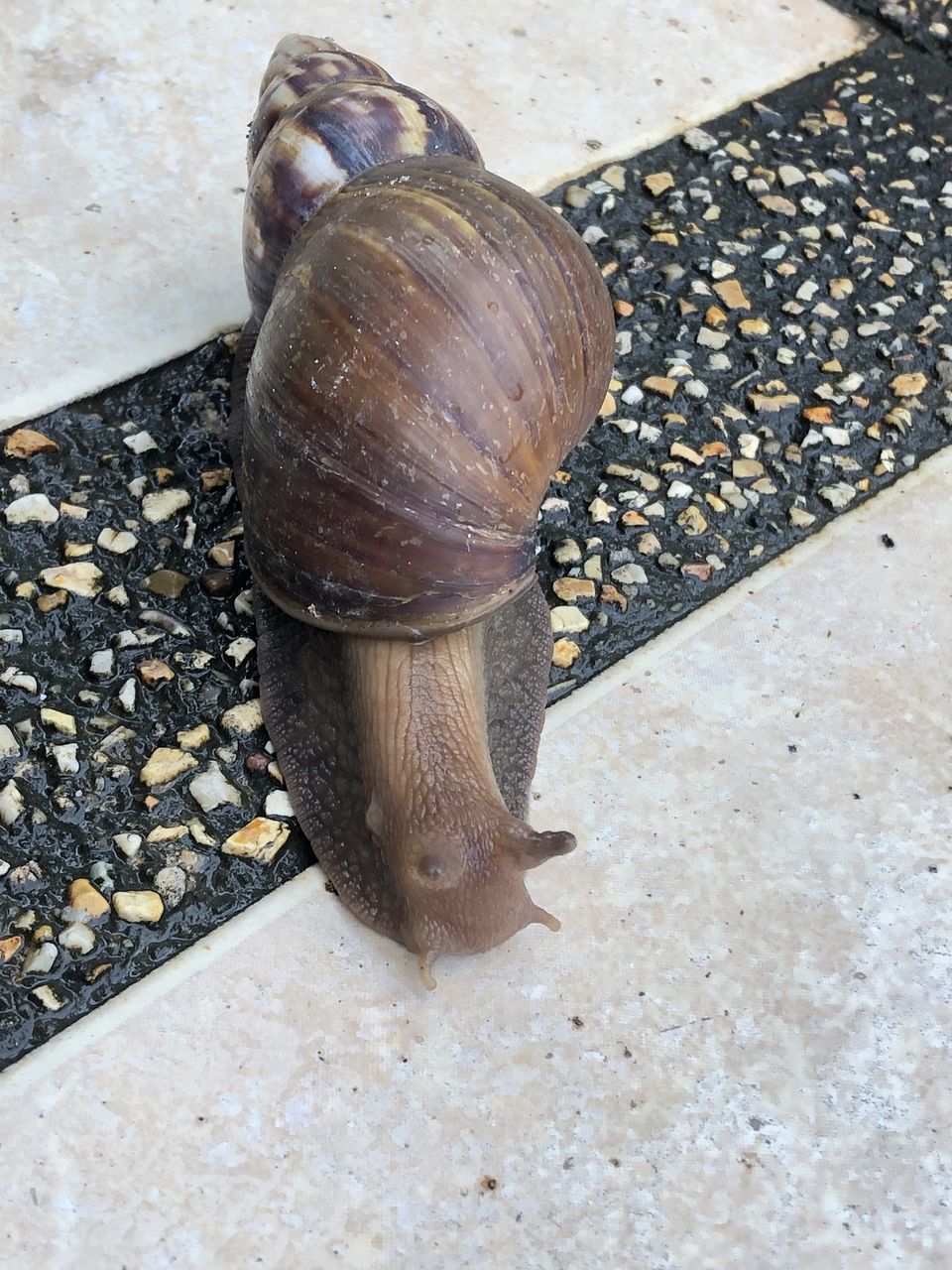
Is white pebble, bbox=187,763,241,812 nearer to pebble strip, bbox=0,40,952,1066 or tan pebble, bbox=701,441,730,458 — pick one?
pebble strip, bbox=0,40,952,1066

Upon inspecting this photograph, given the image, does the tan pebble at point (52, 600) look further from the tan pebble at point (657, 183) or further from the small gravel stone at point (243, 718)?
the tan pebble at point (657, 183)

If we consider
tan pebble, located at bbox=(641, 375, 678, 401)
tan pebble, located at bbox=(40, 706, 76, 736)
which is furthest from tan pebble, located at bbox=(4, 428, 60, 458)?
tan pebble, located at bbox=(641, 375, 678, 401)

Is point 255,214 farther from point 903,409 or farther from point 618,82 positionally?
point 618,82

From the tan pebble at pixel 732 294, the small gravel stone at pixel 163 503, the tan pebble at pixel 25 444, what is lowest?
the tan pebble at pixel 732 294

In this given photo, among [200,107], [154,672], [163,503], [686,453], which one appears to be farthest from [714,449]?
[200,107]

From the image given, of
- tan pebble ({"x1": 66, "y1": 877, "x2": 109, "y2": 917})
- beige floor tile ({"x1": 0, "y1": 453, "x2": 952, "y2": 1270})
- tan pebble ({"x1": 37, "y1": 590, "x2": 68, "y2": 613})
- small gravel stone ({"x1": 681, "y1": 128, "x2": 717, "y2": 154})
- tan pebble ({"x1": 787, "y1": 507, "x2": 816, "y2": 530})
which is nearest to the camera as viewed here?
beige floor tile ({"x1": 0, "y1": 453, "x2": 952, "y2": 1270})

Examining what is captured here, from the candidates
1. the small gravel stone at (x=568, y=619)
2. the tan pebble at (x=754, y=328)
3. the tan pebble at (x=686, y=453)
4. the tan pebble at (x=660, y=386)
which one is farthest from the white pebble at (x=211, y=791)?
the tan pebble at (x=754, y=328)

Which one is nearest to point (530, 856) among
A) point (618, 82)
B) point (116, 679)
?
point (116, 679)
